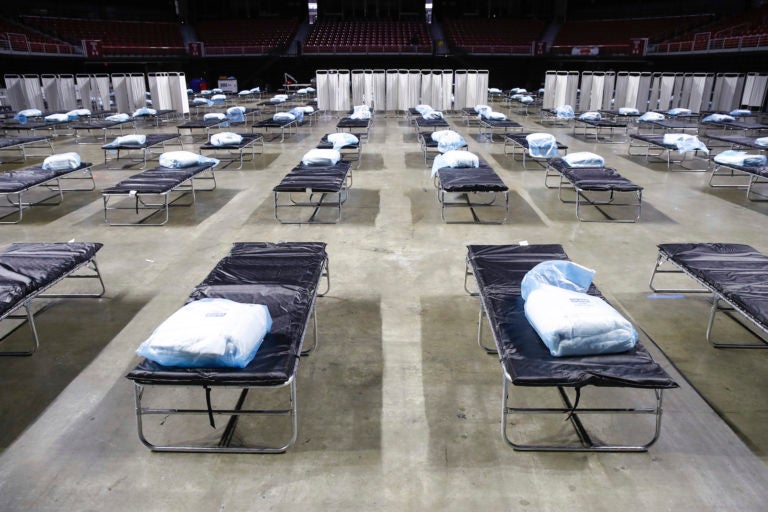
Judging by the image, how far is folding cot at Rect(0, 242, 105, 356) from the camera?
3.26 metres

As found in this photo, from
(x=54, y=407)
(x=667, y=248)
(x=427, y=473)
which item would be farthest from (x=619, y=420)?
(x=54, y=407)

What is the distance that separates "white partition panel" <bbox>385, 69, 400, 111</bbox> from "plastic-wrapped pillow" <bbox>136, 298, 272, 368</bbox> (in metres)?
15.8

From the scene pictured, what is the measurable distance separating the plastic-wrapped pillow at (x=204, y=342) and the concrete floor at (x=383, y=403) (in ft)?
1.64

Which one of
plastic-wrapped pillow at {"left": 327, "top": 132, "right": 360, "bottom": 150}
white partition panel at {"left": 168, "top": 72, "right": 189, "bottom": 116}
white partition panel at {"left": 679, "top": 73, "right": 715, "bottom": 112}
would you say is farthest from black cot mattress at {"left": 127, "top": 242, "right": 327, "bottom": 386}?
white partition panel at {"left": 679, "top": 73, "right": 715, "bottom": 112}

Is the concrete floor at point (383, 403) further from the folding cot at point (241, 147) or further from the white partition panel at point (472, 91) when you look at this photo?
the white partition panel at point (472, 91)

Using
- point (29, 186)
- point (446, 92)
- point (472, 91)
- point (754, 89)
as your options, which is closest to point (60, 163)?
point (29, 186)

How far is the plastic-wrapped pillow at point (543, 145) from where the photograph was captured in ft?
27.3

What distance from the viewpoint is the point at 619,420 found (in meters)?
2.81

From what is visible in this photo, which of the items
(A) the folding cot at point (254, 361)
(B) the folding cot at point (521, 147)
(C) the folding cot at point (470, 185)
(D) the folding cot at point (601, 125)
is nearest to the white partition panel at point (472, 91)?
(D) the folding cot at point (601, 125)

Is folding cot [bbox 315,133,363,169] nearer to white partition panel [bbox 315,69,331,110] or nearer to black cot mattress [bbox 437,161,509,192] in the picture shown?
black cot mattress [bbox 437,161,509,192]

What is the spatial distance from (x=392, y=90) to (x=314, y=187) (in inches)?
491

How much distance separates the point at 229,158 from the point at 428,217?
5.38 metres

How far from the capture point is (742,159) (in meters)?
7.04

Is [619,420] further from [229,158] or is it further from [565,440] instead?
[229,158]
